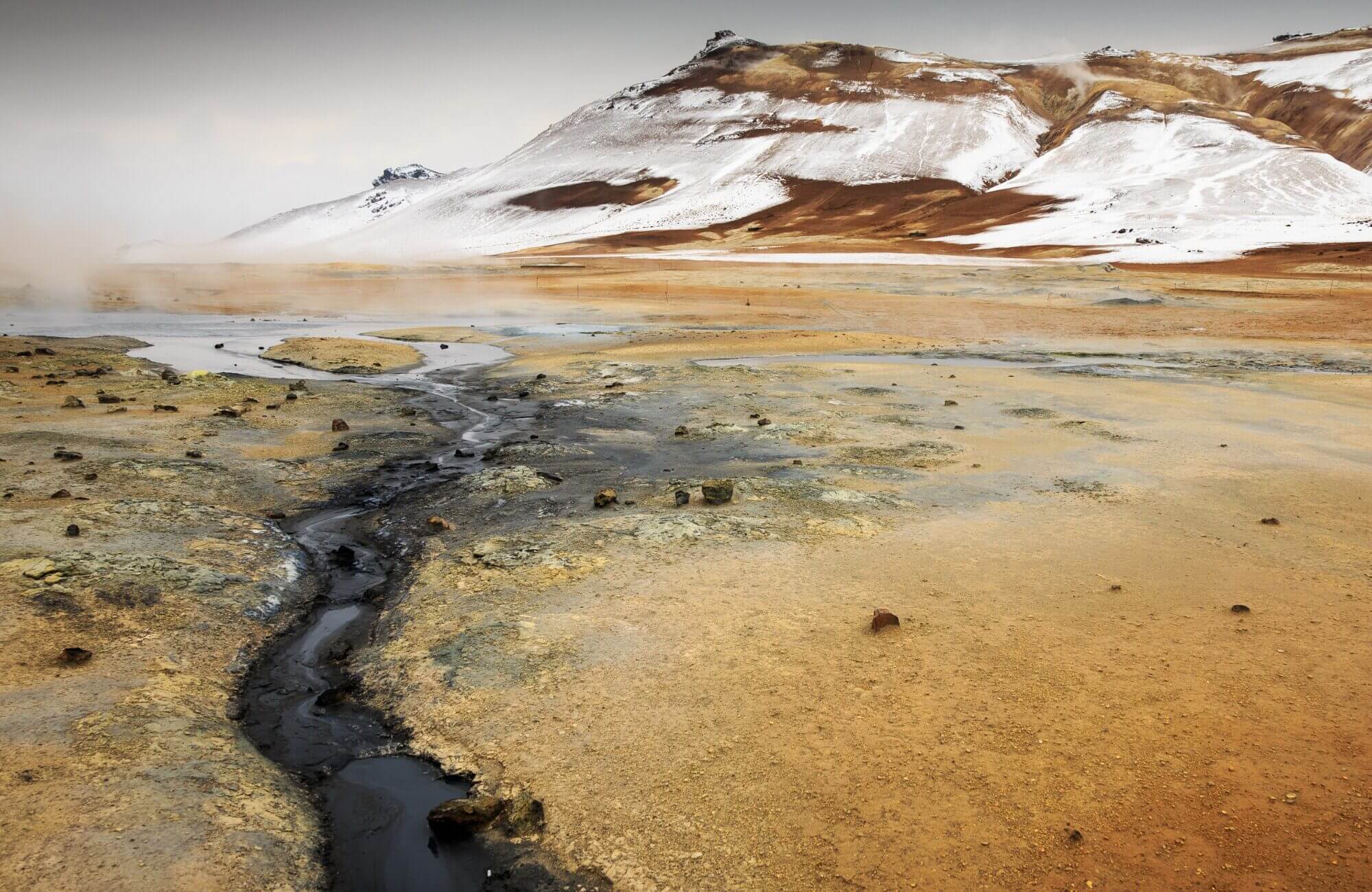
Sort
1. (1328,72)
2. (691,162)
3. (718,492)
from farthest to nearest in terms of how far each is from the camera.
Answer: (691,162), (1328,72), (718,492)

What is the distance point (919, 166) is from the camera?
115125 millimetres

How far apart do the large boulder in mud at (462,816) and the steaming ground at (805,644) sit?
0.31 m

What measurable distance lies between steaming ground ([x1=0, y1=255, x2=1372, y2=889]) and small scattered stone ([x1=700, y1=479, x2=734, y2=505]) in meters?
0.14

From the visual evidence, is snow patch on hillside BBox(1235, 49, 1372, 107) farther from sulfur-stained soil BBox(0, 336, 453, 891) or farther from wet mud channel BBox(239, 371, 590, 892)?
wet mud channel BBox(239, 371, 590, 892)

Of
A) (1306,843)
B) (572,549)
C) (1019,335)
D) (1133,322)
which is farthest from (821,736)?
(1133,322)

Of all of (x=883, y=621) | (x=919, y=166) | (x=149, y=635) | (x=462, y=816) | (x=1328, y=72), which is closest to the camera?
(x=462, y=816)

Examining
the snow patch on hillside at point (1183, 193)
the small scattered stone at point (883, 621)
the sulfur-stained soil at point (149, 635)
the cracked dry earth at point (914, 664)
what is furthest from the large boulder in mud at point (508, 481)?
the snow patch on hillside at point (1183, 193)

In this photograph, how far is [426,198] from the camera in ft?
483

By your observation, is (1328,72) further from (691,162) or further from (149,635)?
(149,635)

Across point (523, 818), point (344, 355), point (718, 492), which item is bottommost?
point (523, 818)

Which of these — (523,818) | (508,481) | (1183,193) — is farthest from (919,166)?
(523,818)

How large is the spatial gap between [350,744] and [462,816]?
3.84 ft

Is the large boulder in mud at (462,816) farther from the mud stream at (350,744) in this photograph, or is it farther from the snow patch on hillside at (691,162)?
the snow patch on hillside at (691,162)

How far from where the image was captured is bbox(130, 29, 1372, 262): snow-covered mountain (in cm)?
8006
